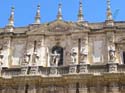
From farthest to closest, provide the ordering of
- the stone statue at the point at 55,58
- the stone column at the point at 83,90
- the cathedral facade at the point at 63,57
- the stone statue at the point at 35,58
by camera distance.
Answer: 1. the stone statue at the point at 55,58
2. the stone statue at the point at 35,58
3. the cathedral facade at the point at 63,57
4. the stone column at the point at 83,90

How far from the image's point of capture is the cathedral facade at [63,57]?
2184 centimetres

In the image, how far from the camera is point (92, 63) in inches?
904

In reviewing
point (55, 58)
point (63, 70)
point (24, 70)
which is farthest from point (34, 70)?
point (63, 70)

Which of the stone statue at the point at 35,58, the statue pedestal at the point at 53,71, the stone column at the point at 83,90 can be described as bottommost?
the stone column at the point at 83,90

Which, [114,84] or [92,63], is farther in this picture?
[92,63]

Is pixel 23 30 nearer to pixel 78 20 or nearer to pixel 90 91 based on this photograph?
pixel 78 20

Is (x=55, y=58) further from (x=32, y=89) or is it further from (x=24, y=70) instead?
(x=32, y=89)

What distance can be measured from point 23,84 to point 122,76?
6190 millimetres

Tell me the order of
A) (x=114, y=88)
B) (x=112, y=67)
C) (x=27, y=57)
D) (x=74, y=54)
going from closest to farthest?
(x=114, y=88), (x=112, y=67), (x=74, y=54), (x=27, y=57)

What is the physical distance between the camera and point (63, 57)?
23688 millimetres

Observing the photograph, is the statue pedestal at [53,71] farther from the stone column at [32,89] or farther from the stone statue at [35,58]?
the stone column at [32,89]

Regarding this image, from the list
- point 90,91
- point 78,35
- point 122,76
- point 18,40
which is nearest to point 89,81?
point 90,91

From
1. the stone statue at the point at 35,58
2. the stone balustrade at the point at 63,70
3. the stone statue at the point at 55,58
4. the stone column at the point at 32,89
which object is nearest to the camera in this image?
the stone balustrade at the point at 63,70

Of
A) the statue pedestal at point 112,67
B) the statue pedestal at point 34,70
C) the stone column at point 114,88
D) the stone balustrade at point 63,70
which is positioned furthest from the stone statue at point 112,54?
the statue pedestal at point 34,70
